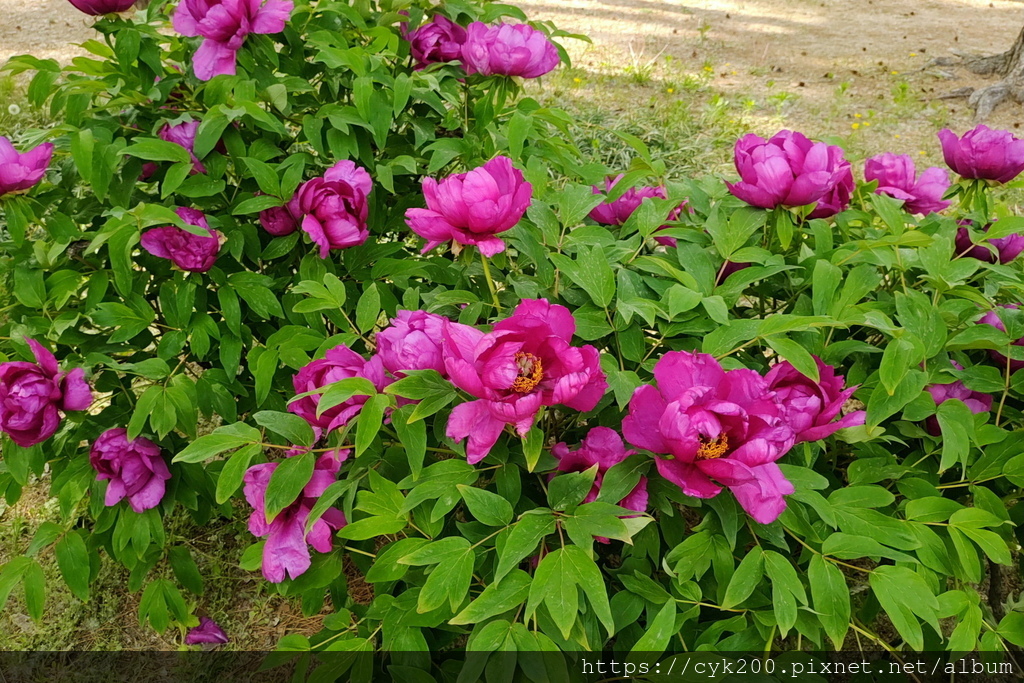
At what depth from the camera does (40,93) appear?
1.56 meters

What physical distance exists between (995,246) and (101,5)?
5.72ft

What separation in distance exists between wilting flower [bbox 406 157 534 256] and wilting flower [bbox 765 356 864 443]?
0.41 metres

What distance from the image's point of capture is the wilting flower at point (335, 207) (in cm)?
142

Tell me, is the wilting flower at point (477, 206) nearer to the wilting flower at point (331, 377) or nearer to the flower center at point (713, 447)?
the wilting flower at point (331, 377)

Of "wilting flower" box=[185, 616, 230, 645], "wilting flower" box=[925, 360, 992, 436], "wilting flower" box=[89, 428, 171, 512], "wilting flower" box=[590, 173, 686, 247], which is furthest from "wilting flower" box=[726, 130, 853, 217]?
"wilting flower" box=[185, 616, 230, 645]

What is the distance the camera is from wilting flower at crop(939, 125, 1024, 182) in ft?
4.47

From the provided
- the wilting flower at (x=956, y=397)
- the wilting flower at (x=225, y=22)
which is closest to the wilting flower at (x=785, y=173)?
the wilting flower at (x=956, y=397)

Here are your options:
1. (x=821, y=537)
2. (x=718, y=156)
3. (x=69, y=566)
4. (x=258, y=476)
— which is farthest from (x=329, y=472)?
(x=718, y=156)

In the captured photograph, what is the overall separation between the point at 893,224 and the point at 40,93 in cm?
163

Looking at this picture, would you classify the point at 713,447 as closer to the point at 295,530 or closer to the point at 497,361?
the point at 497,361

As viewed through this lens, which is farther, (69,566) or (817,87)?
(817,87)

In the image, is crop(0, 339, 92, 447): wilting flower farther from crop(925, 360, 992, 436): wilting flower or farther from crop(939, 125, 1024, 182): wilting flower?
crop(939, 125, 1024, 182): wilting flower

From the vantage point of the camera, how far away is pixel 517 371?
35.5 inches

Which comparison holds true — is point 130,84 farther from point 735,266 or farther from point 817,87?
point 817,87
